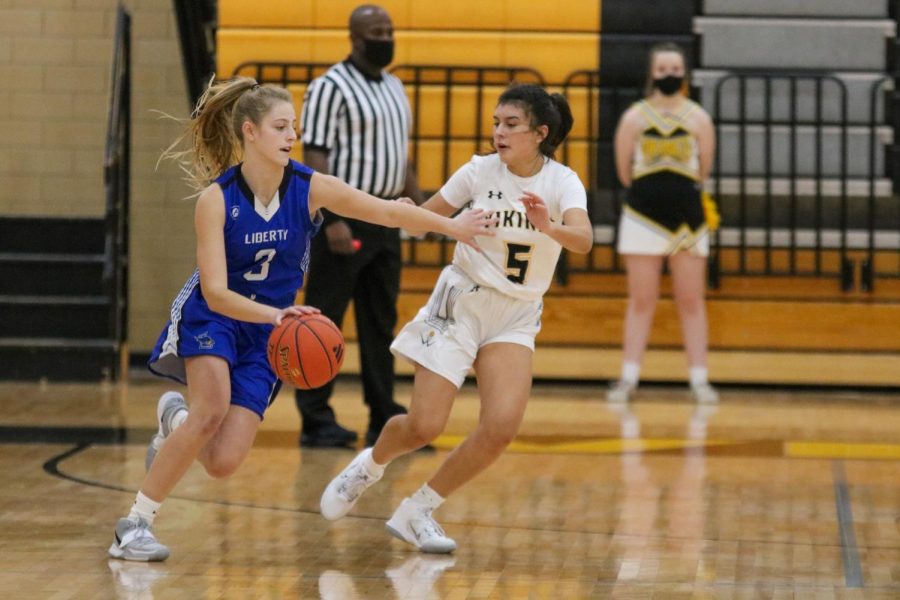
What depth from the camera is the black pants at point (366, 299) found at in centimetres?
687

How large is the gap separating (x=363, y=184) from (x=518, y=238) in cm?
211

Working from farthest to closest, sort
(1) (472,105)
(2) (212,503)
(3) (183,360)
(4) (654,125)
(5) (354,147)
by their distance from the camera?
1. (1) (472,105)
2. (4) (654,125)
3. (5) (354,147)
4. (2) (212,503)
5. (3) (183,360)

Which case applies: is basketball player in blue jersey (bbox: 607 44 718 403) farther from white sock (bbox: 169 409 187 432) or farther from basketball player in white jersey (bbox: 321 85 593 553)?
white sock (bbox: 169 409 187 432)

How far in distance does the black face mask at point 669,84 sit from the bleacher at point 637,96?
1021mm

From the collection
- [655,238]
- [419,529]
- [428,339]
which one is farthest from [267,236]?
[655,238]

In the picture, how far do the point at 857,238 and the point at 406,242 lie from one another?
2747mm

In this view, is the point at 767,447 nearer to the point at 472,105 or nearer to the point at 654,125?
the point at 654,125

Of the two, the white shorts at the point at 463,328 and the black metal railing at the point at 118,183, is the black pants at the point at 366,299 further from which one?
the black metal railing at the point at 118,183

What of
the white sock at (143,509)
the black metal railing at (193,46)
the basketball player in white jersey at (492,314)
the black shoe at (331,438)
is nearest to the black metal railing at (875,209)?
the black shoe at (331,438)

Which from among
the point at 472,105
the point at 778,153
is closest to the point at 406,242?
the point at 472,105

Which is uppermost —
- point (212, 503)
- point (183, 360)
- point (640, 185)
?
point (640, 185)

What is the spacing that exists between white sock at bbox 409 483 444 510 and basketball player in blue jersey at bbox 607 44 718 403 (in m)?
3.82

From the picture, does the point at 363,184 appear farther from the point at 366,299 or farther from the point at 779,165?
the point at 779,165

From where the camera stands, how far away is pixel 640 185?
866 cm
